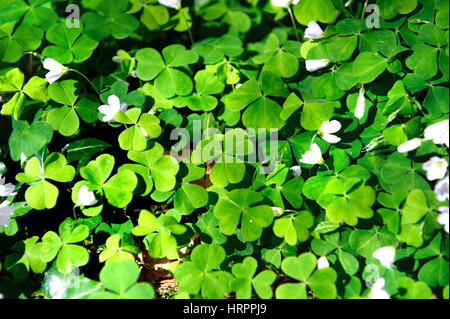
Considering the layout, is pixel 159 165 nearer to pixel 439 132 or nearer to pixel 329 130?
pixel 329 130

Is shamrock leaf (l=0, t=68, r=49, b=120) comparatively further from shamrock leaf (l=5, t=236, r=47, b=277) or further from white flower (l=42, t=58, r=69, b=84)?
shamrock leaf (l=5, t=236, r=47, b=277)

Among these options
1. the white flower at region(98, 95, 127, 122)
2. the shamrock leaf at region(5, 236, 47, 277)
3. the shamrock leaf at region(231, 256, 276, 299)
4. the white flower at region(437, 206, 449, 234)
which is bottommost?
the shamrock leaf at region(231, 256, 276, 299)

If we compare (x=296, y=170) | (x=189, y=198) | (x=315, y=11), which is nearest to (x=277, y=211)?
(x=296, y=170)

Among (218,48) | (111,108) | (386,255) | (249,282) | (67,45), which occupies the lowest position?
(249,282)

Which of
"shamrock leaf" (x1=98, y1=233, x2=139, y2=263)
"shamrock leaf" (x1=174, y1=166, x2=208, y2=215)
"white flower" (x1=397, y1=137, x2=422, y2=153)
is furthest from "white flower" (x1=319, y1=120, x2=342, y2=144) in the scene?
"shamrock leaf" (x1=98, y1=233, x2=139, y2=263)

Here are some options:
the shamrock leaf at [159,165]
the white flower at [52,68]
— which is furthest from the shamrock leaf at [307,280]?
the white flower at [52,68]

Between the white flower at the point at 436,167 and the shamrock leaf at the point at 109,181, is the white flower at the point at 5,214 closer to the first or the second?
the shamrock leaf at the point at 109,181
